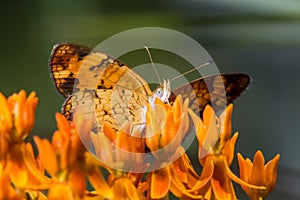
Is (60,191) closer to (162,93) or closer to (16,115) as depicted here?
(16,115)

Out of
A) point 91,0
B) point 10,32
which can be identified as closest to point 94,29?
point 91,0

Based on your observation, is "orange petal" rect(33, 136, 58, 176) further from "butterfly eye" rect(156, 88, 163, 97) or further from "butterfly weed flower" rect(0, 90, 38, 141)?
"butterfly eye" rect(156, 88, 163, 97)

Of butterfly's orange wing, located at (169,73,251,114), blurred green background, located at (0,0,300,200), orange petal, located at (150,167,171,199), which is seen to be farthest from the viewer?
blurred green background, located at (0,0,300,200)

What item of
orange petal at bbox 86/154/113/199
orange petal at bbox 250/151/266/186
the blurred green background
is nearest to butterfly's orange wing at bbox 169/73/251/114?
orange petal at bbox 250/151/266/186

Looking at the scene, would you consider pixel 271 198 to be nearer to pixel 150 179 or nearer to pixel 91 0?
pixel 91 0

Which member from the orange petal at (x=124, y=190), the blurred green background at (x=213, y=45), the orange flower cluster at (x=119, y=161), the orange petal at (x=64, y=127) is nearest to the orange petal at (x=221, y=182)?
the orange flower cluster at (x=119, y=161)

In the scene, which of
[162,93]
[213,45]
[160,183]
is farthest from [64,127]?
[213,45]
